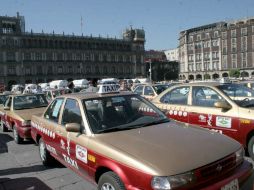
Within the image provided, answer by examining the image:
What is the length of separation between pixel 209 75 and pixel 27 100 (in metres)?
99.1

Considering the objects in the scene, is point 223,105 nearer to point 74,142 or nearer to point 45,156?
point 74,142

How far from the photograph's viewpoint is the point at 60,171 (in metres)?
6.48

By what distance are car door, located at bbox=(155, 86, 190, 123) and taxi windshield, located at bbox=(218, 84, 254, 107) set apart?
35.3 inches

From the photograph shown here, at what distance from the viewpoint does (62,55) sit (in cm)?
10469

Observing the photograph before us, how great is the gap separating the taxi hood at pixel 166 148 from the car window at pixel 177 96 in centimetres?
303

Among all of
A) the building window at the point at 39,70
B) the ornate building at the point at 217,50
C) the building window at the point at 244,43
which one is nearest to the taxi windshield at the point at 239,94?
the ornate building at the point at 217,50

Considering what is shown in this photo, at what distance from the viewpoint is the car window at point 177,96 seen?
7.80 metres

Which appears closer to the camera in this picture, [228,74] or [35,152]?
[35,152]

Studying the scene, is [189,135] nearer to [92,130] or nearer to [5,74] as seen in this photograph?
[92,130]

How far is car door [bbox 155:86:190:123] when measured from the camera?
768 cm

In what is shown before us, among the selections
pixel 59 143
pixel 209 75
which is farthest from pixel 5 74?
pixel 59 143

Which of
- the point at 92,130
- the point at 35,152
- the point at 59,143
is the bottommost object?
the point at 35,152

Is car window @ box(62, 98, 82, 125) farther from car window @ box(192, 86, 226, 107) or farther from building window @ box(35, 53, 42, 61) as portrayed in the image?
building window @ box(35, 53, 42, 61)

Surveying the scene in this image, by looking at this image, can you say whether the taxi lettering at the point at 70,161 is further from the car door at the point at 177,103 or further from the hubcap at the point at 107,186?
the car door at the point at 177,103
